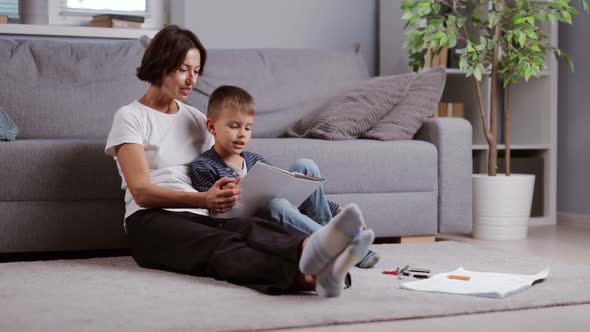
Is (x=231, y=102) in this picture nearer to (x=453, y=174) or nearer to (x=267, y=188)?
(x=267, y=188)

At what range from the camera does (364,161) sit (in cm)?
309

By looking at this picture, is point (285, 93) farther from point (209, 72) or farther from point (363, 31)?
point (363, 31)

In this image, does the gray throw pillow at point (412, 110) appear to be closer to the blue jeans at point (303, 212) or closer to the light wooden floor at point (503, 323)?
the blue jeans at point (303, 212)

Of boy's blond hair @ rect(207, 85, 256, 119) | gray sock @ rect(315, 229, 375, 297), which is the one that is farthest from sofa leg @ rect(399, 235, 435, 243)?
gray sock @ rect(315, 229, 375, 297)

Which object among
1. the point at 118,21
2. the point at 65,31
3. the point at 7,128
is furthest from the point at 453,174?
the point at 65,31

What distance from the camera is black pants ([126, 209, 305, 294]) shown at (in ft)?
6.21

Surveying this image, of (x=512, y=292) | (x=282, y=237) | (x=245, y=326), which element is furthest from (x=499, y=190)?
(x=245, y=326)

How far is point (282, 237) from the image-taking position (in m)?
1.94

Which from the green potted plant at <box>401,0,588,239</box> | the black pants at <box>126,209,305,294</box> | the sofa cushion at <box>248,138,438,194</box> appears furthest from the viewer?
the green potted plant at <box>401,0,588,239</box>

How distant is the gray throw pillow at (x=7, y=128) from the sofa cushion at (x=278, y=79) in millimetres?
803

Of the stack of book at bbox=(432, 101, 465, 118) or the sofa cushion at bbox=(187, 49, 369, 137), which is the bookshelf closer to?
the stack of book at bbox=(432, 101, 465, 118)

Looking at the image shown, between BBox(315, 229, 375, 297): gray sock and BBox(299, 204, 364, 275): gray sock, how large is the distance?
0.06 feet

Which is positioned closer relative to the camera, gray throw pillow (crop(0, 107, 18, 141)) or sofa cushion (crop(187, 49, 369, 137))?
gray throw pillow (crop(0, 107, 18, 141))

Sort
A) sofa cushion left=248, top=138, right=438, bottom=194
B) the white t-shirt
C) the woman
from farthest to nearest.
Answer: sofa cushion left=248, top=138, right=438, bottom=194
the white t-shirt
the woman
